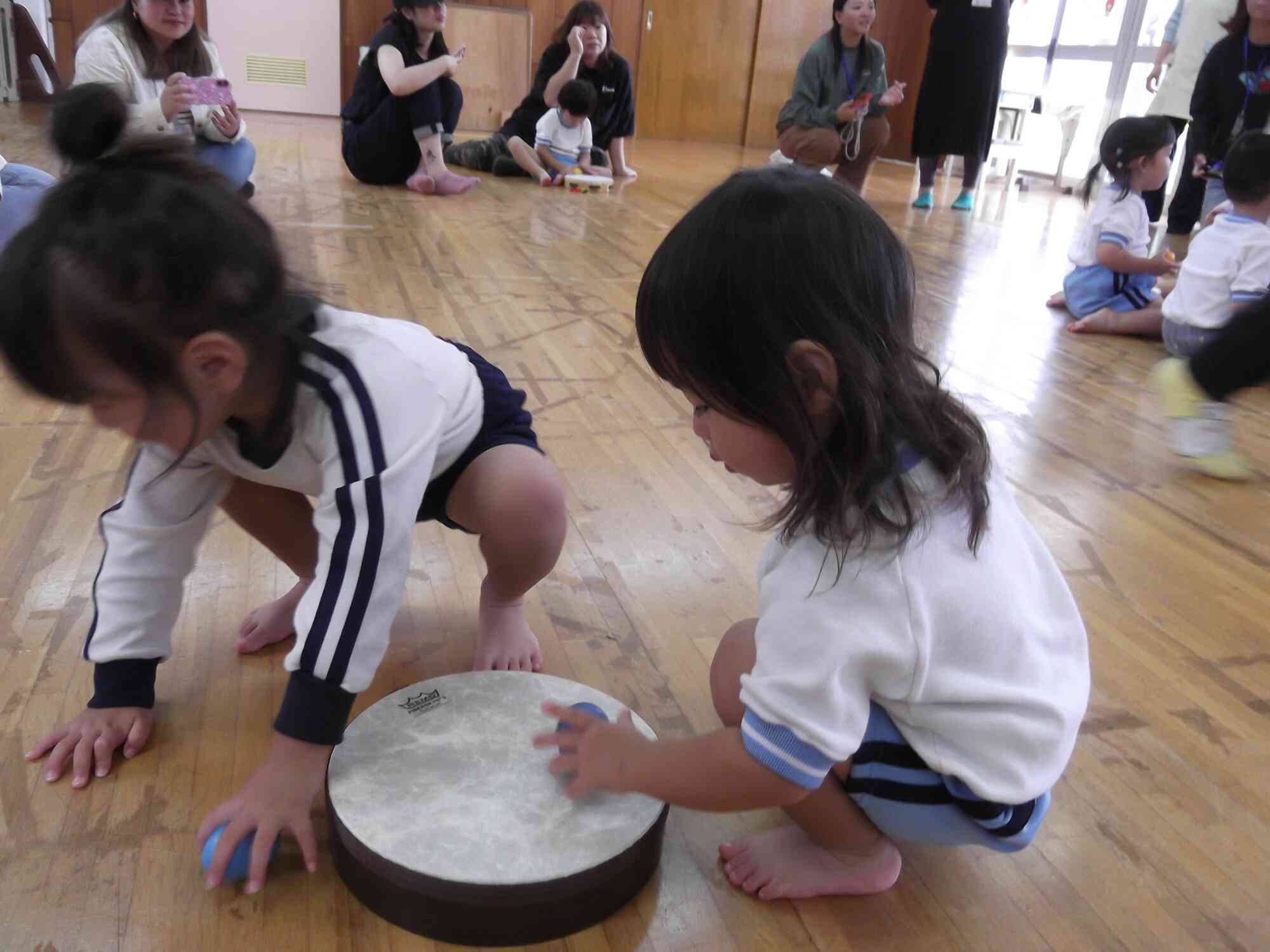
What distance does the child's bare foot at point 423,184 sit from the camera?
145 inches

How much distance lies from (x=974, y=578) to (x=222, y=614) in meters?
0.75

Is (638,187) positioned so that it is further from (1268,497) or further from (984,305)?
(1268,497)

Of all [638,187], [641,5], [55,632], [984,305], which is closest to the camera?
[55,632]

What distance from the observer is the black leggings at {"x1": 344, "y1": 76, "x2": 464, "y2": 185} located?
3.61 meters

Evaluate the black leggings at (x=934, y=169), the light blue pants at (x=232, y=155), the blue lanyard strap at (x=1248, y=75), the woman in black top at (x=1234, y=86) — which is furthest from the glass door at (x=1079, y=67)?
the light blue pants at (x=232, y=155)

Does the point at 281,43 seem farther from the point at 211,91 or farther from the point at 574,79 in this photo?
the point at 211,91

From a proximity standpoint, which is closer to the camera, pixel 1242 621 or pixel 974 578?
pixel 974 578

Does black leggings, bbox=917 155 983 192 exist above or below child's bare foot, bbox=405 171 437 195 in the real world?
above

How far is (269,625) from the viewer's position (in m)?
0.98

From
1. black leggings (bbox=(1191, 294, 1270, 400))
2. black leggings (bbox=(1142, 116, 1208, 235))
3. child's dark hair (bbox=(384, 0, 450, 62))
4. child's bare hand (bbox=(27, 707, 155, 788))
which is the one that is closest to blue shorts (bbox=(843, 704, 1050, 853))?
child's bare hand (bbox=(27, 707, 155, 788))

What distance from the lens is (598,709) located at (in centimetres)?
81

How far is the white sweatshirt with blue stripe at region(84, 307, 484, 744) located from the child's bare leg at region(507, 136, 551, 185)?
11.4 feet

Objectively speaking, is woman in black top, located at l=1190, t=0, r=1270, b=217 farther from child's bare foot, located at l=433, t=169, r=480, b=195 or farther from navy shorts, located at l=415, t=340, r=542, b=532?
navy shorts, located at l=415, t=340, r=542, b=532

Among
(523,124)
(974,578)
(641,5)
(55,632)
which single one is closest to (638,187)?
(523,124)
